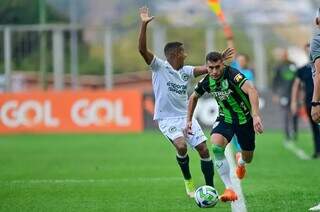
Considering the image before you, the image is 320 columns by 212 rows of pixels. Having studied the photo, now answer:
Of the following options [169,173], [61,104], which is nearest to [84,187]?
[169,173]

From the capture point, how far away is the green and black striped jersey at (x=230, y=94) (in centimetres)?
1203

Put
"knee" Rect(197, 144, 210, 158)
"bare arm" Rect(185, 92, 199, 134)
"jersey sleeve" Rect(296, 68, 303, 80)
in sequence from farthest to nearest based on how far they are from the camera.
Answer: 1. "jersey sleeve" Rect(296, 68, 303, 80)
2. "knee" Rect(197, 144, 210, 158)
3. "bare arm" Rect(185, 92, 199, 134)

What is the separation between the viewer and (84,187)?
14391 mm

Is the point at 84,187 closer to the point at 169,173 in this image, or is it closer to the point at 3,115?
the point at 169,173

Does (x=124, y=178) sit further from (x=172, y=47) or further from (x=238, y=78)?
(x=238, y=78)

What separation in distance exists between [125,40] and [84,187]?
32248 mm

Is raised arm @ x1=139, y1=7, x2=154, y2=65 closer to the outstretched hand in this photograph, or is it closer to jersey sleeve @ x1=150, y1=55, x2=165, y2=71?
jersey sleeve @ x1=150, y1=55, x2=165, y2=71

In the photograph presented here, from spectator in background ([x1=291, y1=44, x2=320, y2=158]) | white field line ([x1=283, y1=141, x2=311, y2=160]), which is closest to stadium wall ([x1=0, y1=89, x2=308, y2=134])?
white field line ([x1=283, y1=141, x2=311, y2=160])

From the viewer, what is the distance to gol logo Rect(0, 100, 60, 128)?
1180 inches

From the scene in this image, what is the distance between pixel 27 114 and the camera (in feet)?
98.5

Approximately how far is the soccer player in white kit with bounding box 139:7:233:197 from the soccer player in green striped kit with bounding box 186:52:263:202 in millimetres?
474

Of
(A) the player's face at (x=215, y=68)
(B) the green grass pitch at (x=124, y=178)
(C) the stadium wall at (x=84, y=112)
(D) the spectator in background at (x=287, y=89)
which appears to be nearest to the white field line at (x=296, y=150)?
(B) the green grass pitch at (x=124, y=178)

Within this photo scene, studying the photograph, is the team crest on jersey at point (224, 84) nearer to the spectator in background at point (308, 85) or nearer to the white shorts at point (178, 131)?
the white shorts at point (178, 131)

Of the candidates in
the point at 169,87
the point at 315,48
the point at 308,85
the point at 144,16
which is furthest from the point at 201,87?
the point at 308,85
